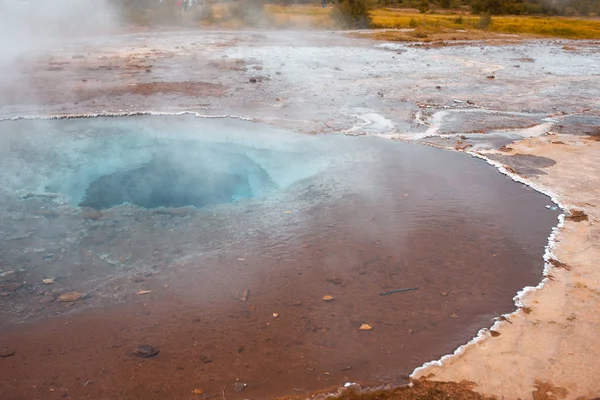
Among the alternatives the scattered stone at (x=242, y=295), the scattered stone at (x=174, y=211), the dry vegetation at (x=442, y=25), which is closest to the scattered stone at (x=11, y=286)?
the scattered stone at (x=174, y=211)

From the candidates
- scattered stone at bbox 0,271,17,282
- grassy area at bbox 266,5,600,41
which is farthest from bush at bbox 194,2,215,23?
scattered stone at bbox 0,271,17,282

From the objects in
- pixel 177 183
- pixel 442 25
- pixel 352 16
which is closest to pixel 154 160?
pixel 177 183

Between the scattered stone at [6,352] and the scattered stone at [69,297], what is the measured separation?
0.49 metres

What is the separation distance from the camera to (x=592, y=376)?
110 inches

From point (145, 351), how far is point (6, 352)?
2.64 feet

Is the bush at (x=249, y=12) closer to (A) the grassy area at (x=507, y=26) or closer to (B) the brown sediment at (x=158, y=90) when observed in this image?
(A) the grassy area at (x=507, y=26)

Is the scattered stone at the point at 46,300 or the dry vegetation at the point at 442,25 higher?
the dry vegetation at the point at 442,25

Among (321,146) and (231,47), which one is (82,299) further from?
(231,47)

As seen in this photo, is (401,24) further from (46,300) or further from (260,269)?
(46,300)

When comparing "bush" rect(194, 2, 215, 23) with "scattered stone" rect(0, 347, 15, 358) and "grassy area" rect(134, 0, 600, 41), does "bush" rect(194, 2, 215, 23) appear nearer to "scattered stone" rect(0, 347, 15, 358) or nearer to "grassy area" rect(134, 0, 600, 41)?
"grassy area" rect(134, 0, 600, 41)

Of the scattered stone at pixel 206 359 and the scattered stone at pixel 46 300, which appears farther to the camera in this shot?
the scattered stone at pixel 46 300

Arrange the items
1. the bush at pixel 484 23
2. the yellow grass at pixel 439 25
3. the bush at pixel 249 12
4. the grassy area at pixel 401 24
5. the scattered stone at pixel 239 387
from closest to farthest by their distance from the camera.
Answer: the scattered stone at pixel 239 387 < the grassy area at pixel 401 24 < the yellow grass at pixel 439 25 < the bush at pixel 249 12 < the bush at pixel 484 23

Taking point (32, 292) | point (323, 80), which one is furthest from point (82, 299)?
point (323, 80)

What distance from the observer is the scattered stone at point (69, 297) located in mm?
3418
